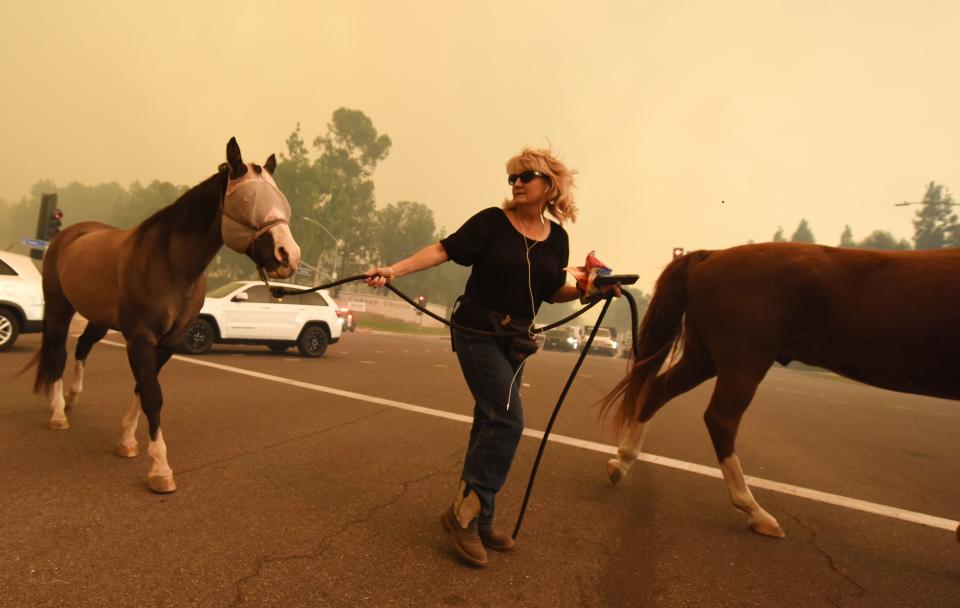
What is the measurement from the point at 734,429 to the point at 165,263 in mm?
3975

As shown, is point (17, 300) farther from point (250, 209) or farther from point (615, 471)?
point (615, 471)

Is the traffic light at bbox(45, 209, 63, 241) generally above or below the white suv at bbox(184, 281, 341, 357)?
above

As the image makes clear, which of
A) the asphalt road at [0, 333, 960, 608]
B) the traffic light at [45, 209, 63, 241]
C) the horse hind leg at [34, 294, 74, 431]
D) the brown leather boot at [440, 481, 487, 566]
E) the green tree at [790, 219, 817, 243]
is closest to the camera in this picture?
the asphalt road at [0, 333, 960, 608]

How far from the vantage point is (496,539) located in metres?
2.65

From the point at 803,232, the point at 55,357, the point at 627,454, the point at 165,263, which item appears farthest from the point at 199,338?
the point at 803,232

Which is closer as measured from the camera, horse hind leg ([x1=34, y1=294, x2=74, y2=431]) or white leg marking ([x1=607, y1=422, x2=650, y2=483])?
white leg marking ([x1=607, y1=422, x2=650, y2=483])

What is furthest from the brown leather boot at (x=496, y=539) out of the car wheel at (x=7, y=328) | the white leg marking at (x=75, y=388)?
the car wheel at (x=7, y=328)

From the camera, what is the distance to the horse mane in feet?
10.8

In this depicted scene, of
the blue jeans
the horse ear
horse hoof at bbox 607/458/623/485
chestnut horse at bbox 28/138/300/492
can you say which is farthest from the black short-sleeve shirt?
horse hoof at bbox 607/458/623/485

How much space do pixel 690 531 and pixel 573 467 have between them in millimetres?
1342

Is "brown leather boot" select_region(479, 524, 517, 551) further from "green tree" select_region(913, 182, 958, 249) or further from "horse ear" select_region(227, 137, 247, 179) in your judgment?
"green tree" select_region(913, 182, 958, 249)

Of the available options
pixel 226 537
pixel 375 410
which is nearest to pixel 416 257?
pixel 226 537

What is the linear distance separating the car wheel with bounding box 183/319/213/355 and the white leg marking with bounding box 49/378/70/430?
19.6 ft

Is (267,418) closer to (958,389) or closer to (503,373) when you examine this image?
(503,373)
